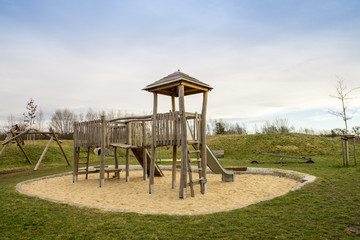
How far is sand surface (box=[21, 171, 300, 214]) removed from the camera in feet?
22.7

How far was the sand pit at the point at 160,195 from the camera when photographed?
683 cm

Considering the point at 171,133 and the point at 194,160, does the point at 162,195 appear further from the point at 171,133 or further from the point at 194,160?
the point at 171,133

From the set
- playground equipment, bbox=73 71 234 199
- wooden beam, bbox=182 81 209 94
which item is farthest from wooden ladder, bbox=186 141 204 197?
wooden beam, bbox=182 81 209 94

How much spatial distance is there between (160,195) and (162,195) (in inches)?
2.7

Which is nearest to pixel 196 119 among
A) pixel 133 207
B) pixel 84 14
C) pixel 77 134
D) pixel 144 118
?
pixel 144 118

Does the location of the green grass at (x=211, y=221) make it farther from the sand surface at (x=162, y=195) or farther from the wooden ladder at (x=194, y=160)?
the wooden ladder at (x=194, y=160)

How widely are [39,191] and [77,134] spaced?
3474 millimetres

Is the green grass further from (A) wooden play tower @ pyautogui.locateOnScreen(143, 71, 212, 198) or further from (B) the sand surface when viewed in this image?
(A) wooden play tower @ pyautogui.locateOnScreen(143, 71, 212, 198)

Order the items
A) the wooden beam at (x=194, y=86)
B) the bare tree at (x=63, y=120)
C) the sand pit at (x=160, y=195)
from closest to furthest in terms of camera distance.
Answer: the sand pit at (x=160, y=195), the wooden beam at (x=194, y=86), the bare tree at (x=63, y=120)

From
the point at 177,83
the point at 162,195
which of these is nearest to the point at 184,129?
the point at 177,83

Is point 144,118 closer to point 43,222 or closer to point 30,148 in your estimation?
point 43,222

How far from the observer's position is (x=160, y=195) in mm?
8656

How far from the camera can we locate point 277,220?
201 inches

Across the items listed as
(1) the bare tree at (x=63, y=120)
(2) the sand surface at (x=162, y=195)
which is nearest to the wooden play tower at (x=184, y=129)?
(2) the sand surface at (x=162, y=195)
